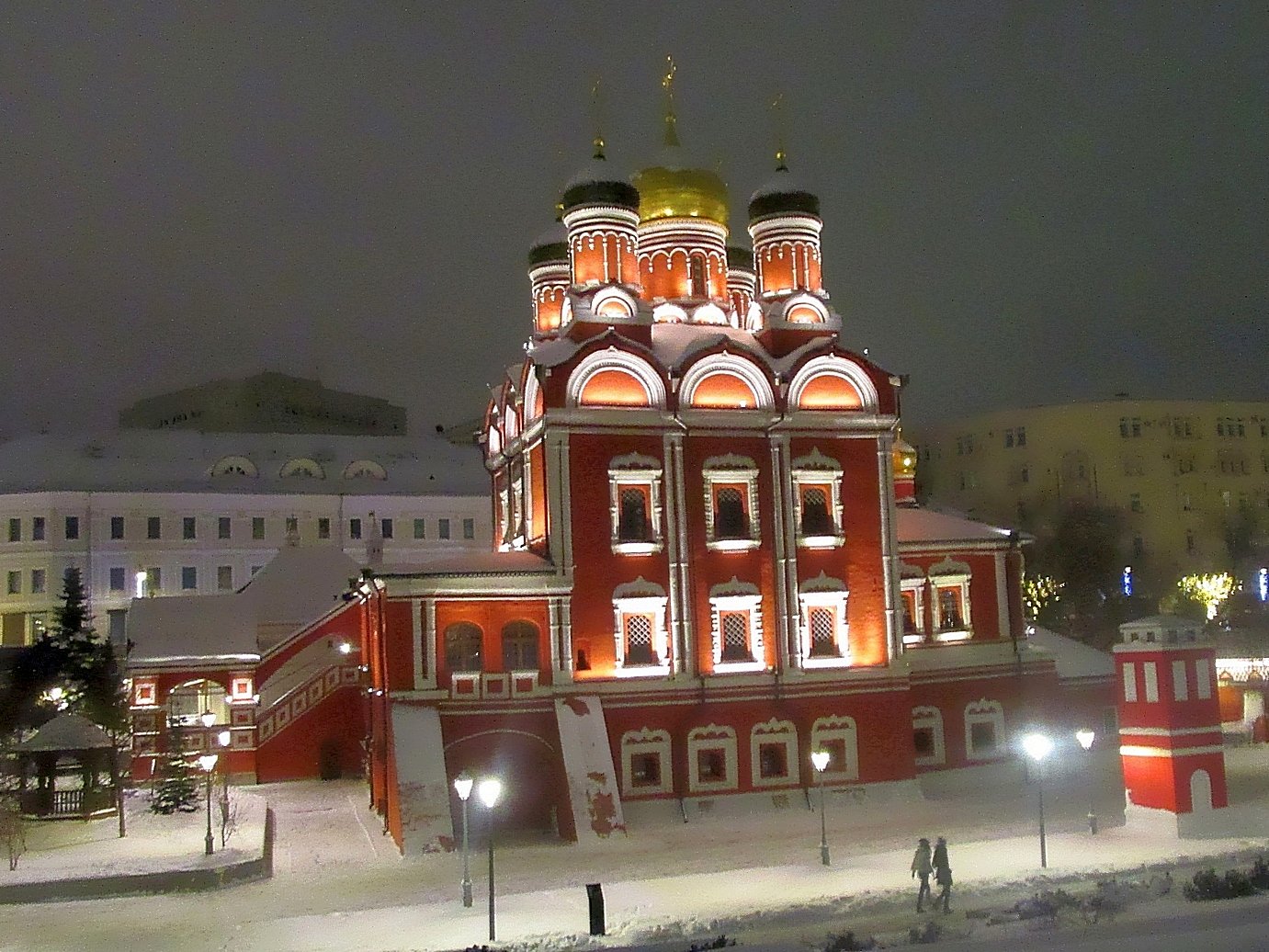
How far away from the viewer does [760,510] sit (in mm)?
26953

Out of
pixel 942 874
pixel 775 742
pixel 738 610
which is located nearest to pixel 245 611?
pixel 738 610

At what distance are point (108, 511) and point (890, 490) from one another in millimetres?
31840

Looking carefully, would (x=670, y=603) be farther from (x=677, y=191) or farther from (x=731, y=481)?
(x=677, y=191)

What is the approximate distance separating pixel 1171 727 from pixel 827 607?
290 inches

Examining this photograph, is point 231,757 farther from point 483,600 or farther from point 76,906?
point 76,906

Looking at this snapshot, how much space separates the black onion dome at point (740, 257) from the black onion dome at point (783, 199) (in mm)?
4504

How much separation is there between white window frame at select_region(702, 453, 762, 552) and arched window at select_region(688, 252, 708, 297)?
5643 millimetres

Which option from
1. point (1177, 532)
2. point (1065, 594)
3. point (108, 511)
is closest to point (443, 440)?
point (108, 511)

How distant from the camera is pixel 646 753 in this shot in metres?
25.4

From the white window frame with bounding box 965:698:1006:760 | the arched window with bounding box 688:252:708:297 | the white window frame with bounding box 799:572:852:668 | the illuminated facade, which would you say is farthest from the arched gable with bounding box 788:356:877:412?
the white window frame with bounding box 965:698:1006:760

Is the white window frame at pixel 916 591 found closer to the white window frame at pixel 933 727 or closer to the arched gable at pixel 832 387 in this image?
the white window frame at pixel 933 727

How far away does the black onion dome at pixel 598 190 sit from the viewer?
28.6 m

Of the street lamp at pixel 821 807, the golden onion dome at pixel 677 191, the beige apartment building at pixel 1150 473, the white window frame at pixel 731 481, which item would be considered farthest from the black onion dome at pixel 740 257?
the beige apartment building at pixel 1150 473

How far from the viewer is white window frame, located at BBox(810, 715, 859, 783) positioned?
86.7 feet
